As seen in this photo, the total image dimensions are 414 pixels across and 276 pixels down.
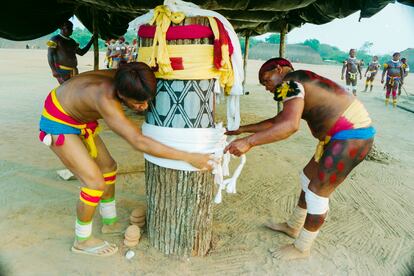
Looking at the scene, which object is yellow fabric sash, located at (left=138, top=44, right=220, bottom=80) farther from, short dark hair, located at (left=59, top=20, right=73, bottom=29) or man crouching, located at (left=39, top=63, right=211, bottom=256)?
short dark hair, located at (left=59, top=20, right=73, bottom=29)

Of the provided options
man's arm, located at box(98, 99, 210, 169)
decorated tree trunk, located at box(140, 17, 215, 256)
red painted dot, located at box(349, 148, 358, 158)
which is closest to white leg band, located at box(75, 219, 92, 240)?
decorated tree trunk, located at box(140, 17, 215, 256)

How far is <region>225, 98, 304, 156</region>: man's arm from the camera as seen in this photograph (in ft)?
7.16

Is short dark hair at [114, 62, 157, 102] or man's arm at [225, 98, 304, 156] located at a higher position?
short dark hair at [114, 62, 157, 102]

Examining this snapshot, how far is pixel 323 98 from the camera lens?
235cm

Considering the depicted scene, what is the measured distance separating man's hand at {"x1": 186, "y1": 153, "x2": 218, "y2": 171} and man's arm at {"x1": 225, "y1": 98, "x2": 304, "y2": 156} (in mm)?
170

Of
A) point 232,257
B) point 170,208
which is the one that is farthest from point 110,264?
point 232,257

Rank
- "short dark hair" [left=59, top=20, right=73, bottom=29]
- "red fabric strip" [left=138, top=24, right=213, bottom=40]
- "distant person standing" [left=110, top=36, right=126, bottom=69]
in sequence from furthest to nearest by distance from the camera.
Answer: "distant person standing" [left=110, top=36, right=126, bottom=69] → "short dark hair" [left=59, top=20, right=73, bottom=29] → "red fabric strip" [left=138, top=24, right=213, bottom=40]

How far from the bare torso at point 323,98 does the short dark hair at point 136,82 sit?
0.99 m

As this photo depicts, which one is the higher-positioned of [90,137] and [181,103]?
[181,103]

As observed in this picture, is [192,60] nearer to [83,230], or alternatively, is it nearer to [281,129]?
[281,129]

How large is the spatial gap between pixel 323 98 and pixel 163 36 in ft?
3.88

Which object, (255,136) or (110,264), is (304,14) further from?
(110,264)

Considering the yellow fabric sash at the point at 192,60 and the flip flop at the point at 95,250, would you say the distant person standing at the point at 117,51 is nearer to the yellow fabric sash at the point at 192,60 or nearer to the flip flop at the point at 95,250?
the flip flop at the point at 95,250

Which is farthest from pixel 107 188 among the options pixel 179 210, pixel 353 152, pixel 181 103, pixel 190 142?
pixel 353 152
